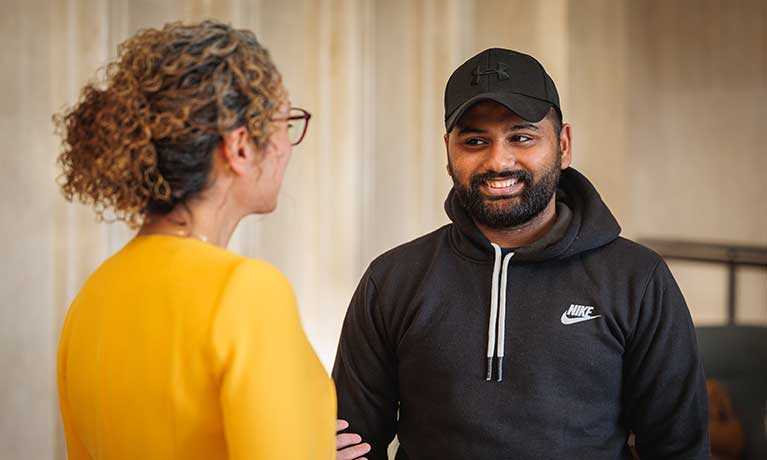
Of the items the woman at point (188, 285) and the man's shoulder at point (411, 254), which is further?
the man's shoulder at point (411, 254)

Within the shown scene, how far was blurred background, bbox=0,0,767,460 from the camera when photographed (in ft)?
10.1

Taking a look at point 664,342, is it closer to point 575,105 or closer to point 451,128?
point 451,128

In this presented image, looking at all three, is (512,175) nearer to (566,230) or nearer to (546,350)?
(566,230)

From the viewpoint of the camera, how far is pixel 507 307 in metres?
1.82

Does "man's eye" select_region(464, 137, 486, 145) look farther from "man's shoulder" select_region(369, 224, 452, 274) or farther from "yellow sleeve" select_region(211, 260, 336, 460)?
"yellow sleeve" select_region(211, 260, 336, 460)

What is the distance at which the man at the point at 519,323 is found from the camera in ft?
5.77

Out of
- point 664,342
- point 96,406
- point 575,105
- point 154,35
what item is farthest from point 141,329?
point 575,105

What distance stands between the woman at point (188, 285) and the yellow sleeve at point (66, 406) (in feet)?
0.14

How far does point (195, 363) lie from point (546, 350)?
0.80 m

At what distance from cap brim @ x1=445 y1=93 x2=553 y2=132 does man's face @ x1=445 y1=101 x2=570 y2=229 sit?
0.03m

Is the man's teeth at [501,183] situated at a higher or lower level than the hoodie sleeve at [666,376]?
higher

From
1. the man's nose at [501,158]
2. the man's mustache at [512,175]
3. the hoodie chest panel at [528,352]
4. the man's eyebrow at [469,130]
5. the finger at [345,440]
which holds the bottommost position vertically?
the finger at [345,440]

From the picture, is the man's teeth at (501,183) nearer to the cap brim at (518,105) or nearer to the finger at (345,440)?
the cap brim at (518,105)

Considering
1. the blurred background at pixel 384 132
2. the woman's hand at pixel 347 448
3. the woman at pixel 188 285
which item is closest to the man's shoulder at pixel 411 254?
the woman's hand at pixel 347 448
